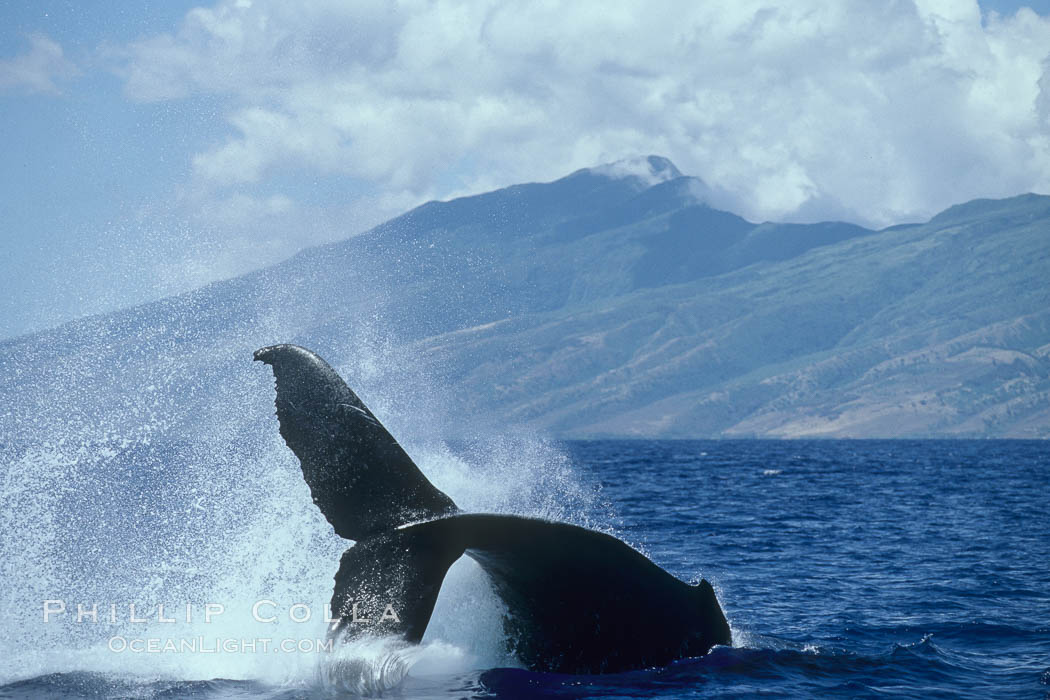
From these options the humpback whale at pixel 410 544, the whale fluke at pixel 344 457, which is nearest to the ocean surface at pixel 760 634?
the humpback whale at pixel 410 544

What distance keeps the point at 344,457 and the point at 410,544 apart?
79cm

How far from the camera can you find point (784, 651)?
35.0 ft

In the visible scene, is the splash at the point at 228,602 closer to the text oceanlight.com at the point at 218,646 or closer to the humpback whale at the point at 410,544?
the text oceanlight.com at the point at 218,646

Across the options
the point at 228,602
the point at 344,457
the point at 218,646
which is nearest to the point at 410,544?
the point at 344,457

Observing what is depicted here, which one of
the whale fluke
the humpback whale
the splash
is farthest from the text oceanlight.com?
the whale fluke

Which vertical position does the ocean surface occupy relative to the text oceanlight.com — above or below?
below

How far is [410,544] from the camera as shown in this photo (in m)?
7.19

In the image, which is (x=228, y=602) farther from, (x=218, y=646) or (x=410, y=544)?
(x=410, y=544)

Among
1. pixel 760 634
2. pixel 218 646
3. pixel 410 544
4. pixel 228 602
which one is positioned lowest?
pixel 760 634

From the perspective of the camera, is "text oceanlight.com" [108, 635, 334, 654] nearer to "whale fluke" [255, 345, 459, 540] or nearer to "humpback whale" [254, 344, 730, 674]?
"humpback whale" [254, 344, 730, 674]

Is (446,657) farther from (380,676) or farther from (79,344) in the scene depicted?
(79,344)

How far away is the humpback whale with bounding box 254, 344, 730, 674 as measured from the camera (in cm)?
715

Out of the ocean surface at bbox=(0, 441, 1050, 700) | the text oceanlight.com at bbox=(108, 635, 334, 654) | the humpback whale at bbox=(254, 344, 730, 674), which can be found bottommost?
the ocean surface at bbox=(0, 441, 1050, 700)

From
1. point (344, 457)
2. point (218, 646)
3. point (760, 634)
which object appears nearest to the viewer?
point (344, 457)
